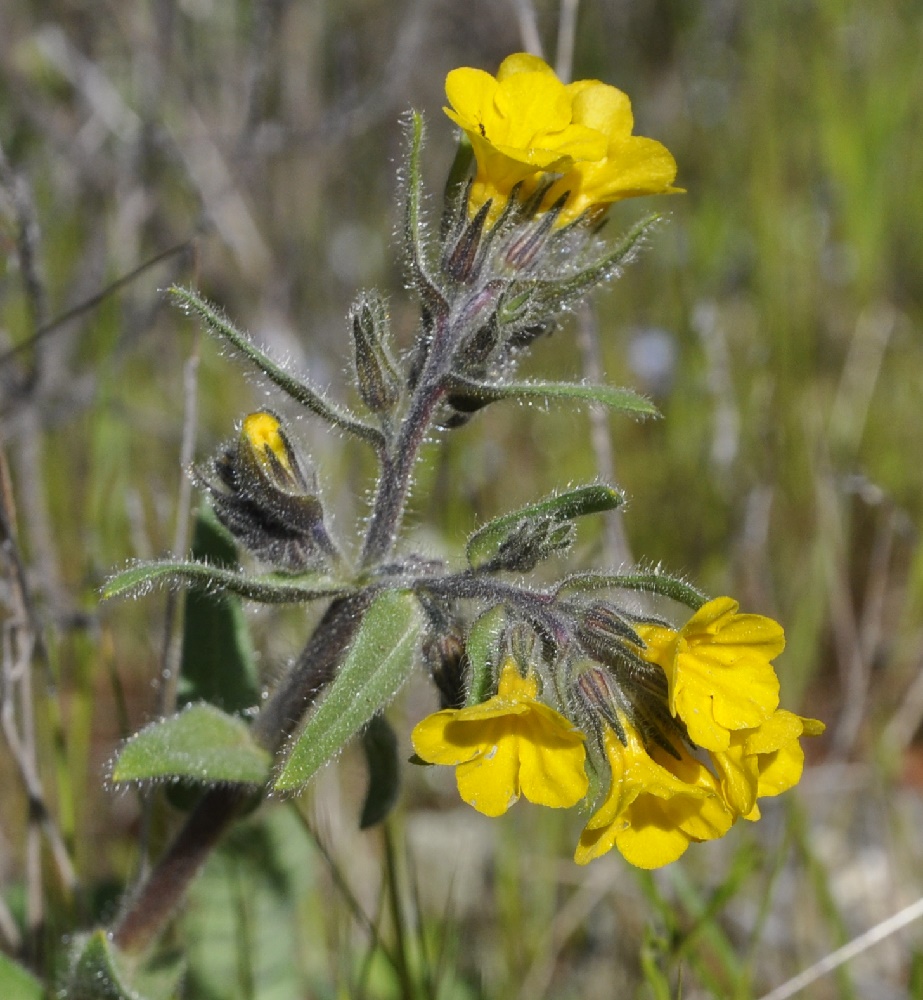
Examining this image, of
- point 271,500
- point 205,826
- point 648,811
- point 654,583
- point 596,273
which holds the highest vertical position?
point 596,273

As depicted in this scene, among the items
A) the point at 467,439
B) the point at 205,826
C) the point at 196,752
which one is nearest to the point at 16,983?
the point at 205,826

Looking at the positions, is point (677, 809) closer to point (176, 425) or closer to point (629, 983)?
point (629, 983)

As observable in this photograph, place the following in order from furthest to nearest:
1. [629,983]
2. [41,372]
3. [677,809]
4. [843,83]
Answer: [843,83] → [41,372] → [629,983] → [677,809]

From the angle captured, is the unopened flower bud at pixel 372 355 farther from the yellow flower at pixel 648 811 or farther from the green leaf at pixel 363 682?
the yellow flower at pixel 648 811

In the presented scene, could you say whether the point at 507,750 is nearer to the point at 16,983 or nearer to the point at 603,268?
the point at 603,268

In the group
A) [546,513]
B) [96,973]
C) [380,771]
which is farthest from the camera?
[380,771]

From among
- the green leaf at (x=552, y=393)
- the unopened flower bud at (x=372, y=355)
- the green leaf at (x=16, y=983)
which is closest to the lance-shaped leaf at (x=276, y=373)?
the unopened flower bud at (x=372, y=355)

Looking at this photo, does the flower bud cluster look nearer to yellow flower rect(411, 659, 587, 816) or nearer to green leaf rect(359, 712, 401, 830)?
green leaf rect(359, 712, 401, 830)

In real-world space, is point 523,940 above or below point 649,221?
below

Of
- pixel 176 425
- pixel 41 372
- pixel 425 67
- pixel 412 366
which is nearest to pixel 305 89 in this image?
pixel 425 67
